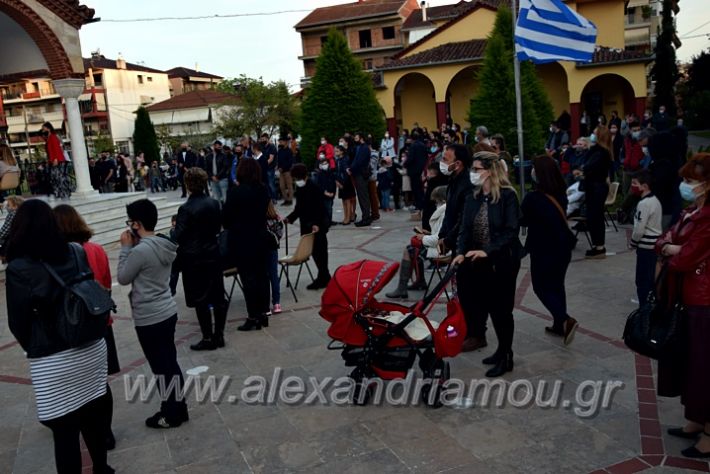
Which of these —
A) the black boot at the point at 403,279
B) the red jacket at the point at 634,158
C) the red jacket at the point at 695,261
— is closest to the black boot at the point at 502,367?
the red jacket at the point at 695,261

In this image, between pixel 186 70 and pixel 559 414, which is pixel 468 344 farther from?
pixel 186 70

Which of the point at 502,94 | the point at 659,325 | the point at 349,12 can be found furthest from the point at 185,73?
the point at 659,325


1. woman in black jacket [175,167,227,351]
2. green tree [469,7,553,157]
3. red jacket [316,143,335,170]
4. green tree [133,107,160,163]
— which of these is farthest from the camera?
→ green tree [133,107,160,163]

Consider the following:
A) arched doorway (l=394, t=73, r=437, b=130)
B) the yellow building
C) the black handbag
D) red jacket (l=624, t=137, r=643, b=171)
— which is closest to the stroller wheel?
the black handbag

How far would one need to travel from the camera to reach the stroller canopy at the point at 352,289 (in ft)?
16.1

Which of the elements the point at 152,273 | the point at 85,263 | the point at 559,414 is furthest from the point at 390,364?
the point at 85,263

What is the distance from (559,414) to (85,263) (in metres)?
3.51

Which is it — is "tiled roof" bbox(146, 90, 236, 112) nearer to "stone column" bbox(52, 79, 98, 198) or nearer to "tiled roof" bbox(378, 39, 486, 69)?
"tiled roof" bbox(378, 39, 486, 69)

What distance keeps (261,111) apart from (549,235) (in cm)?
4901

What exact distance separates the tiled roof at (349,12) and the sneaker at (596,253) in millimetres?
50701

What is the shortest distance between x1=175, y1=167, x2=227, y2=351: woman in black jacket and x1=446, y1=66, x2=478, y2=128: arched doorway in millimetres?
26393

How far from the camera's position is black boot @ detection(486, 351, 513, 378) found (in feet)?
18.0

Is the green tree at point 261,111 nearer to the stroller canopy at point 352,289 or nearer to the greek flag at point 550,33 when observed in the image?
the greek flag at point 550,33

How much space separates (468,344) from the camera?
6.10 meters
